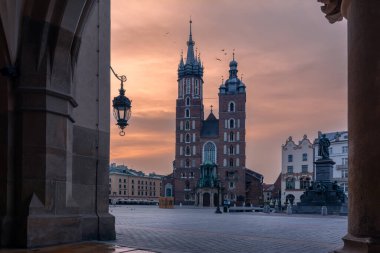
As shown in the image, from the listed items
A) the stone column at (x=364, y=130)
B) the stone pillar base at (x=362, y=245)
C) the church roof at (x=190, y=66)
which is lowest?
the stone pillar base at (x=362, y=245)

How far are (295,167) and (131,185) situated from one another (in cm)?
7814

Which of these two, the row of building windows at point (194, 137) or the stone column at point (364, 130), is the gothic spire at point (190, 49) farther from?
the stone column at point (364, 130)

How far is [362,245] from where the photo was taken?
354cm

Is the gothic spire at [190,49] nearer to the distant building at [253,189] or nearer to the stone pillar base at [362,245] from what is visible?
the distant building at [253,189]

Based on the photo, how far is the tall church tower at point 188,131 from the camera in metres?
111

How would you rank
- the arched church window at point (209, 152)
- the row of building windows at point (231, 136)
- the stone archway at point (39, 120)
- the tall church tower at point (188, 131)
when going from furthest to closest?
the arched church window at point (209, 152)
the tall church tower at point (188, 131)
the row of building windows at point (231, 136)
the stone archway at point (39, 120)

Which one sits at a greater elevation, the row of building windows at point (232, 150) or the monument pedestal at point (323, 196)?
the row of building windows at point (232, 150)

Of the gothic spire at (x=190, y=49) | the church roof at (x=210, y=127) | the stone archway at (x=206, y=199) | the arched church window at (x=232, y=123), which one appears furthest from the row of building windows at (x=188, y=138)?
the gothic spire at (x=190, y=49)

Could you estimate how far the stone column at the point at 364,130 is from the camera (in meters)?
3.53

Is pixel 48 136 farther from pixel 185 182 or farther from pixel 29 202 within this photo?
pixel 185 182

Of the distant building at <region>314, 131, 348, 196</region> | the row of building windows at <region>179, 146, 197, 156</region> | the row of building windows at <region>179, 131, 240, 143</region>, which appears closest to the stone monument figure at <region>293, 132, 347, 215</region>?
the distant building at <region>314, 131, 348, 196</region>

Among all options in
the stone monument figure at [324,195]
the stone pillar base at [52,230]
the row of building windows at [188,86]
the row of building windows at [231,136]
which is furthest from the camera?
the row of building windows at [188,86]

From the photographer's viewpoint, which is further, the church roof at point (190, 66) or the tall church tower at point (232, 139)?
the church roof at point (190, 66)

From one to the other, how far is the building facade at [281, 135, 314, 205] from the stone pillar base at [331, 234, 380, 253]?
8611 centimetres
